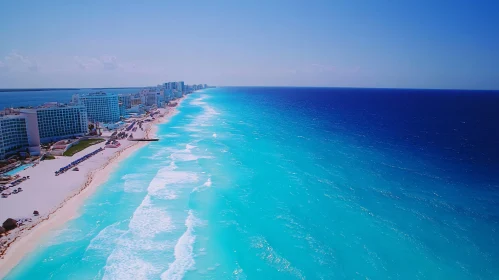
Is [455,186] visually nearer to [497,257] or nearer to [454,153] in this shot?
[497,257]

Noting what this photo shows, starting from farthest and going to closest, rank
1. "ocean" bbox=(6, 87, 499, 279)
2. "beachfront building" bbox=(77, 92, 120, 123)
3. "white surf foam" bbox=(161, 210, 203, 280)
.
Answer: "beachfront building" bbox=(77, 92, 120, 123), "ocean" bbox=(6, 87, 499, 279), "white surf foam" bbox=(161, 210, 203, 280)

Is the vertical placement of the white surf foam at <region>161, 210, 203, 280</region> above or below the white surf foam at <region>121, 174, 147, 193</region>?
below

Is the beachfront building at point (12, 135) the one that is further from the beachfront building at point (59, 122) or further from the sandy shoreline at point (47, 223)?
the sandy shoreline at point (47, 223)

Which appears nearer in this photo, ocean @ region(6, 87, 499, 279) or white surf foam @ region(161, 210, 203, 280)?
white surf foam @ region(161, 210, 203, 280)

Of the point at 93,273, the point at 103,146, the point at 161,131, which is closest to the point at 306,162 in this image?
the point at 93,273

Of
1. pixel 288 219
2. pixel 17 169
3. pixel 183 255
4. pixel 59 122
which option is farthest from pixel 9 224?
pixel 59 122

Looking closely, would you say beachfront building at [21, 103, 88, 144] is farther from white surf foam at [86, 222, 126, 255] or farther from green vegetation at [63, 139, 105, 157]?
white surf foam at [86, 222, 126, 255]

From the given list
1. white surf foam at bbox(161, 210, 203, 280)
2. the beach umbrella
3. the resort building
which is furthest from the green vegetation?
the resort building
